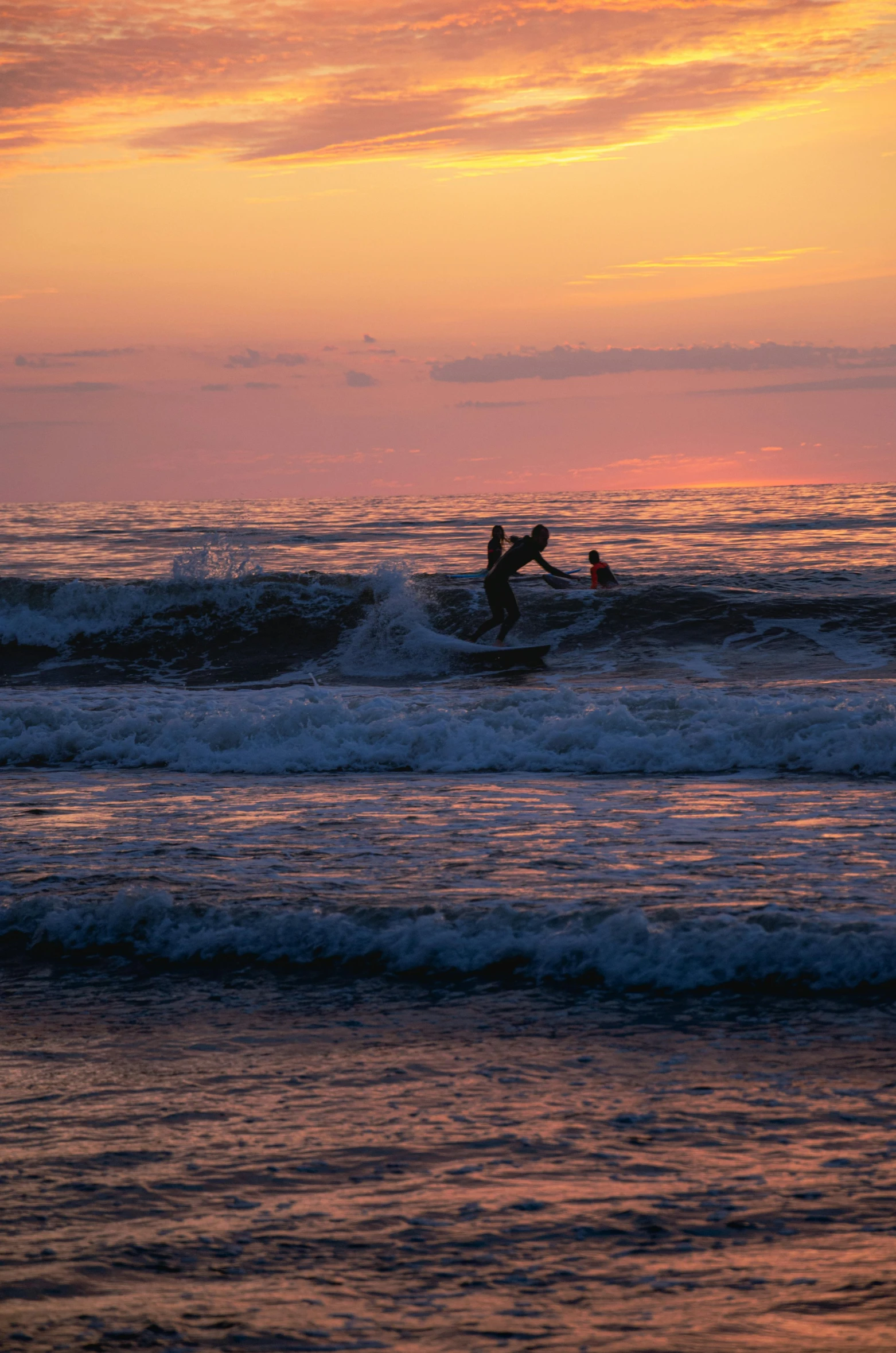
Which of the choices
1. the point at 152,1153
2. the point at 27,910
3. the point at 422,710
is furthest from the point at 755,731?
the point at 152,1153

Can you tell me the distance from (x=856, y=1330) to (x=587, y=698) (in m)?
10.8

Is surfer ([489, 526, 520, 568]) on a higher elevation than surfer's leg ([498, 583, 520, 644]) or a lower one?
higher

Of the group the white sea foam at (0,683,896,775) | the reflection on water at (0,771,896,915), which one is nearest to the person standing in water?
the white sea foam at (0,683,896,775)

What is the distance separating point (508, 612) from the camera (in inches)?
746

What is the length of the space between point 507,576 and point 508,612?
2.69 ft

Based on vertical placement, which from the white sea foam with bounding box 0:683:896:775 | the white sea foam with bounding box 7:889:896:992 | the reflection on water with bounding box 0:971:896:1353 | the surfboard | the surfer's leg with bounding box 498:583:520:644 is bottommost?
the reflection on water with bounding box 0:971:896:1353

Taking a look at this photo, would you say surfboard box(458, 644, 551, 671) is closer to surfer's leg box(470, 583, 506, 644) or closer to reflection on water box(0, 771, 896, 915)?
surfer's leg box(470, 583, 506, 644)

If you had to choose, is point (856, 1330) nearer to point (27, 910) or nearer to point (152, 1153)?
point (152, 1153)

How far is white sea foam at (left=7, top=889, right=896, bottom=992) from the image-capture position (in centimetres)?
543

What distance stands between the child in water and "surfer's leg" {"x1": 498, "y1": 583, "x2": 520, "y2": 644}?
3694mm

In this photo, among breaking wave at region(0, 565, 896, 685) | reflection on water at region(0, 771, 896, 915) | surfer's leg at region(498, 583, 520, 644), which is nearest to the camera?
reflection on water at region(0, 771, 896, 915)

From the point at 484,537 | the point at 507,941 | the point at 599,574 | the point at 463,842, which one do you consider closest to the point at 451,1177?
the point at 507,941

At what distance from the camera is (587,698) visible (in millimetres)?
13531

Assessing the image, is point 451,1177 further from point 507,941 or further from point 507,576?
point 507,576
